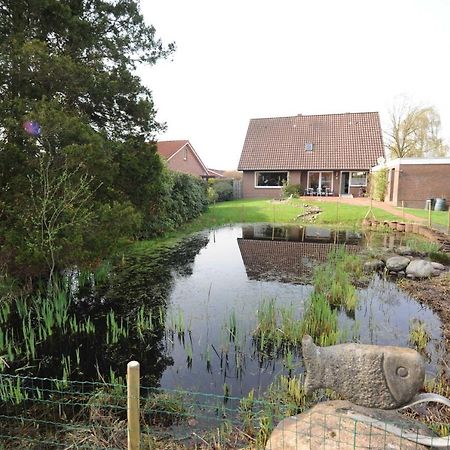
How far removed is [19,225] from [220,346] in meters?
3.74

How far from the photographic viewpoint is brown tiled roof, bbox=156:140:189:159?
29.1m

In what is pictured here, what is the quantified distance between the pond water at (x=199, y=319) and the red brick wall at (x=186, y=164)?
17838mm

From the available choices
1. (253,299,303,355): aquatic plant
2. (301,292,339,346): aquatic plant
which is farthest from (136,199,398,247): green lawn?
(301,292,339,346): aquatic plant

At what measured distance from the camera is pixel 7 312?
600cm

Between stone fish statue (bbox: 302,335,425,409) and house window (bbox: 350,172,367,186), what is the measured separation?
26677mm

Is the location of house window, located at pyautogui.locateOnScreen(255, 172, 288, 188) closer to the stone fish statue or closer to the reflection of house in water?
the reflection of house in water

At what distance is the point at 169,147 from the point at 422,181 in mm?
19530

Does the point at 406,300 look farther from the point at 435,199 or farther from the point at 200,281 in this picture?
the point at 435,199

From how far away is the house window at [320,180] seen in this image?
91.4 feet

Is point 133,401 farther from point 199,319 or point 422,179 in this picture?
point 422,179

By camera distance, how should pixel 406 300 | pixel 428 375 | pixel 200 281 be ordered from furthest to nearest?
pixel 200 281
pixel 406 300
pixel 428 375

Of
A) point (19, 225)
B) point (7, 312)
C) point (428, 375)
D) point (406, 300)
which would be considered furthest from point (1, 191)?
point (406, 300)

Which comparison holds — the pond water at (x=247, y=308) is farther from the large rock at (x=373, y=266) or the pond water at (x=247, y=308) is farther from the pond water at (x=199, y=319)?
the large rock at (x=373, y=266)

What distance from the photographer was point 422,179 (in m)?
20.6
